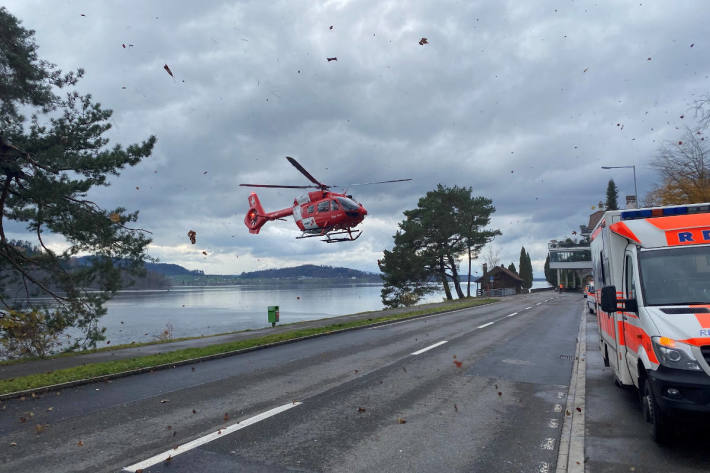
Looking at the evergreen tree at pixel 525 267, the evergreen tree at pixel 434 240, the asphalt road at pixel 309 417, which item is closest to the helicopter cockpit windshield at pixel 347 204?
the asphalt road at pixel 309 417

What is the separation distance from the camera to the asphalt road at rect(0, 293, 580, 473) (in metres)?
5.20

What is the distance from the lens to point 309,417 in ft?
22.4

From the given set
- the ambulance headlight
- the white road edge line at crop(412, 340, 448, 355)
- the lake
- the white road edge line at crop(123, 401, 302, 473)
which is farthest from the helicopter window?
the lake

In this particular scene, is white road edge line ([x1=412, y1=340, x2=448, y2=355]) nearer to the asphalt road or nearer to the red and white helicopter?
the asphalt road

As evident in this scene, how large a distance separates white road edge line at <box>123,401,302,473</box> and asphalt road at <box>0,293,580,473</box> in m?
0.03

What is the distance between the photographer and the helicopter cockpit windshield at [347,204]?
22281 mm

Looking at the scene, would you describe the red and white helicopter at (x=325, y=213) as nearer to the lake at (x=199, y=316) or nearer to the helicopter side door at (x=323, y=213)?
the helicopter side door at (x=323, y=213)

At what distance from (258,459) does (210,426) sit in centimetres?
154

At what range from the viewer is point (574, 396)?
8211 mm

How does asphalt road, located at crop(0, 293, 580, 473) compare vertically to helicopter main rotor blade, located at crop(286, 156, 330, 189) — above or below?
below

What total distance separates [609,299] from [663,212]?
180cm

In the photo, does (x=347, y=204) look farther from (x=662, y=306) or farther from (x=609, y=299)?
(x=662, y=306)

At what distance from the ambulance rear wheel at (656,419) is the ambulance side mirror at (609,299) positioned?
38.5 inches

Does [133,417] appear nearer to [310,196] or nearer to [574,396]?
[574,396]
